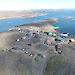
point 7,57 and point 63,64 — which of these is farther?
point 7,57

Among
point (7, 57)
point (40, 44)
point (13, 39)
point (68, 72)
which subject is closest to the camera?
point (68, 72)

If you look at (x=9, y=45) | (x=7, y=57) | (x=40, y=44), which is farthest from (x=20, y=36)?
(x=7, y=57)

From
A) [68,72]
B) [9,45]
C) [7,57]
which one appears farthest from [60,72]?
[9,45]

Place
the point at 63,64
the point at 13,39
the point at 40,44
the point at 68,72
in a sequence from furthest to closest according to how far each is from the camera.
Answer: the point at 13,39
the point at 40,44
the point at 63,64
the point at 68,72

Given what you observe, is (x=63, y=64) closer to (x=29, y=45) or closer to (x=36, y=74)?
(x=36, y=74)

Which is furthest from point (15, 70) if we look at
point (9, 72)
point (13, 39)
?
point (13, 39)

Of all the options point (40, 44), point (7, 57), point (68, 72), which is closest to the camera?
point (68, 72)

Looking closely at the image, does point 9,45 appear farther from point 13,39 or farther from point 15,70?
point 15,70

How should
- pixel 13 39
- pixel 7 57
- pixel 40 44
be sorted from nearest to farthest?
pixel 7 57 < pixel 40 44 < pixel 13 39

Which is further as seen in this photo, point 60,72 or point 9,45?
point 9,45
